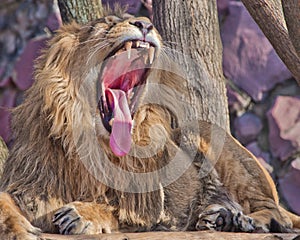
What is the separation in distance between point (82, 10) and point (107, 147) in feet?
3.67

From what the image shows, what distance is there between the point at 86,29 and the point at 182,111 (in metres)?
0.57

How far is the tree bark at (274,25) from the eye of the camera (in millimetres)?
4066

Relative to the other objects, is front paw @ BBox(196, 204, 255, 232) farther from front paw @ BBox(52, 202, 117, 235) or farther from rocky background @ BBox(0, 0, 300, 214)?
rocky background @ BBox(0, 0, 300, 214)

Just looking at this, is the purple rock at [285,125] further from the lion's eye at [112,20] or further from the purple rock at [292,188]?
the lion's eye at [112,20]

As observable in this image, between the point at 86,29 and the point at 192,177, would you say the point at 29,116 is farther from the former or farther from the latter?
the point at 192,177

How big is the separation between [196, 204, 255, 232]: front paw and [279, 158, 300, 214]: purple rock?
2.49 m

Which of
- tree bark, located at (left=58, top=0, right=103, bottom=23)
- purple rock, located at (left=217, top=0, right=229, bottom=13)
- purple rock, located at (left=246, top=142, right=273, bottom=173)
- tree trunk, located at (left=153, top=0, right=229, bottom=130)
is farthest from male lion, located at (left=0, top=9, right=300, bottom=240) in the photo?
purple rock, located at (left=217, top=0, right=229, bottom=13)

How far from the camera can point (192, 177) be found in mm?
4305

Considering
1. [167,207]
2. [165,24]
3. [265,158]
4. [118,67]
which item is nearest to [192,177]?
[167,207]

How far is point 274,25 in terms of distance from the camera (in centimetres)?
411

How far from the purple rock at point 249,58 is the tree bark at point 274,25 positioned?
2.36 meters

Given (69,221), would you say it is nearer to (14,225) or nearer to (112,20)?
(14,225)

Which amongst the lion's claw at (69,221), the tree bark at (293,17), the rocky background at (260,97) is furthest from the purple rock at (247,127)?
the tree bark at (293,17)

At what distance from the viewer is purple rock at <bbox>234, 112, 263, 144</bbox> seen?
21.5 ft
